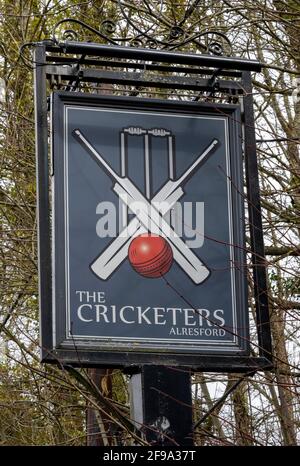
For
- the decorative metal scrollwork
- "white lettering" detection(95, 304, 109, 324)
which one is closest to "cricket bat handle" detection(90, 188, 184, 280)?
"white lettering" detection(95, 304, 109, 324)

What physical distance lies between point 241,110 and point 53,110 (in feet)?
3.47

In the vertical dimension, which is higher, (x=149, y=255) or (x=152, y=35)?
(x=152, y=35)

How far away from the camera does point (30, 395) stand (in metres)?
11.5

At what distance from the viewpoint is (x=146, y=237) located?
581cm

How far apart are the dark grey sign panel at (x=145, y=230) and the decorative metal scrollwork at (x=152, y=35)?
23.1 inches

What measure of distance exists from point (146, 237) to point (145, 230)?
0.04m

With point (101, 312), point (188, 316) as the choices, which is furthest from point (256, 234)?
point (101, 312)

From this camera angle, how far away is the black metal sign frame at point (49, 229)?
5.57 m

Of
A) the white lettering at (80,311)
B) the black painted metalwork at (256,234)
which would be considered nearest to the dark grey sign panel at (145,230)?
the white lettering at (80,311)

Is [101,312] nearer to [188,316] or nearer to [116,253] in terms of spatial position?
[116,253]

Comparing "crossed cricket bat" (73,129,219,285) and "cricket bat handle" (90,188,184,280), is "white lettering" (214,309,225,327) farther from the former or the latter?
"cricket bat handle" (90,188,184,280)

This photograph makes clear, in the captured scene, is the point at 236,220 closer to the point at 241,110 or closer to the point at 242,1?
the point at 241,110
